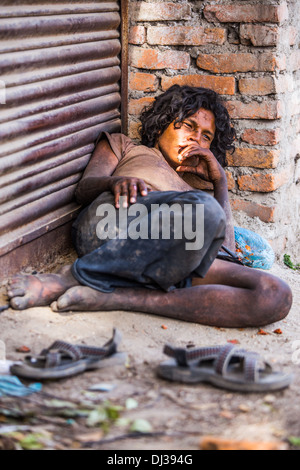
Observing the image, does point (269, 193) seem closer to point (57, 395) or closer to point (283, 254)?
point (283, 254)

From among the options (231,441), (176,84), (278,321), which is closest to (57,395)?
(231,441)

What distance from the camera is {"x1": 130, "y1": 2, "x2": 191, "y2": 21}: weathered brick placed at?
363 cm

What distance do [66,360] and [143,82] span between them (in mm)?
2197

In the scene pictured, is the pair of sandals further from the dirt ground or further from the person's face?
the person's face

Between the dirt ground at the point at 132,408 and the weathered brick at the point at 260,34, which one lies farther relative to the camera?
the weathered brick at the point at 260,34

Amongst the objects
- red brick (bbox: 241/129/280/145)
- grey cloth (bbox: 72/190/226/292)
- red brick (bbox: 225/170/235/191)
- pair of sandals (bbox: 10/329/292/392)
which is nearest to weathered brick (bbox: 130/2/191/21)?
red brick (bbox: 241/129/280/145)

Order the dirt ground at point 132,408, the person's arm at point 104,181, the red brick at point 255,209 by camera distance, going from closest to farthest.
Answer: the dirt ground at point 132,408 → the person's arm at point 104,181 → the red brick at point 255,209

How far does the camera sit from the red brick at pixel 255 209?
3682 mm

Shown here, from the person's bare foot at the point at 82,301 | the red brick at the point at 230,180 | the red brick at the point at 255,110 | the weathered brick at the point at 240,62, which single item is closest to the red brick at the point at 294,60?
the weathered brick at the point at 240,62

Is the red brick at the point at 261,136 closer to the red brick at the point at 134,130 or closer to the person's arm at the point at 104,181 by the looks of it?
the red brick at the point at 134,130

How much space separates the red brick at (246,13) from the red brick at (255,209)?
3.54 ft

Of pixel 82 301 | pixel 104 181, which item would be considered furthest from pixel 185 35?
pixel 82 301

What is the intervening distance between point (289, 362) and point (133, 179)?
115 cm

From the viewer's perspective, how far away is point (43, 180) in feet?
10.1
